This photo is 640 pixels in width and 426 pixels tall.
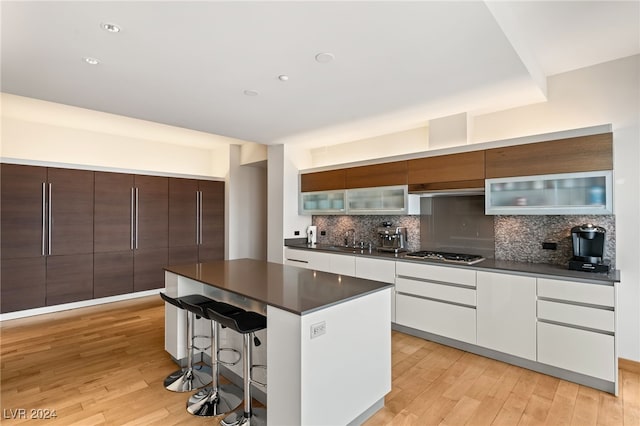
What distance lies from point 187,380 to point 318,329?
1534mm

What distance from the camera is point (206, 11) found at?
178cm

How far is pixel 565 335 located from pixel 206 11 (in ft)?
11.5

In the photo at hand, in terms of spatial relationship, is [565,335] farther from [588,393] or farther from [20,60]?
[20,60]

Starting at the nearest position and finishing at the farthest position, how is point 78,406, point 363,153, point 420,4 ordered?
1. point 420,4
2. point 78,406
3. point 363,153

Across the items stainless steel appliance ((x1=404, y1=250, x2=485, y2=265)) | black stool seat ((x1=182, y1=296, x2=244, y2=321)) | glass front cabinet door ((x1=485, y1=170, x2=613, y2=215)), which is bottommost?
black stool seat ((x1=182, y1=296, x2=244, y2=321))

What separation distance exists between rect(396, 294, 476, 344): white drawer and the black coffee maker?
3.22 ft

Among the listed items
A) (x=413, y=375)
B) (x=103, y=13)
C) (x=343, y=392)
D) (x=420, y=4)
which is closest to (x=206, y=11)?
(x=103, y=13)

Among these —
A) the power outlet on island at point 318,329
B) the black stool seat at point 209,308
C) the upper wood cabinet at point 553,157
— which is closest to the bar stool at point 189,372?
the black stool seat at point 209,308

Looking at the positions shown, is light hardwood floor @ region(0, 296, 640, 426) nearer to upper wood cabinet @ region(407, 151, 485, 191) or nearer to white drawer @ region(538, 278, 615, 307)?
white drawer @ region(538, 278, 615, 307)

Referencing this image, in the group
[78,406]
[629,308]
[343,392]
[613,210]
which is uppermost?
[613,210]

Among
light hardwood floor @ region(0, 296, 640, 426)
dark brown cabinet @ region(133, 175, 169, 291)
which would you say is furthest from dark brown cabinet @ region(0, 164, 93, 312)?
light hardwood floor @ region(0, 296, 640, 426)

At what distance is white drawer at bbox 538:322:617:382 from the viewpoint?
242 centimetres

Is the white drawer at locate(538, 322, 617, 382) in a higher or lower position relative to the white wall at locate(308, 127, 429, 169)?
lower

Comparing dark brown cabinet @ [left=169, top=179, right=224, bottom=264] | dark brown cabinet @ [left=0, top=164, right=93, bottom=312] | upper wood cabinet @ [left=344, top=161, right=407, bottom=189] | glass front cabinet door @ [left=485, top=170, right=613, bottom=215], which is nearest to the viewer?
glass front cabinet door @ [left=485, top=170, right=613, bottom=215]
